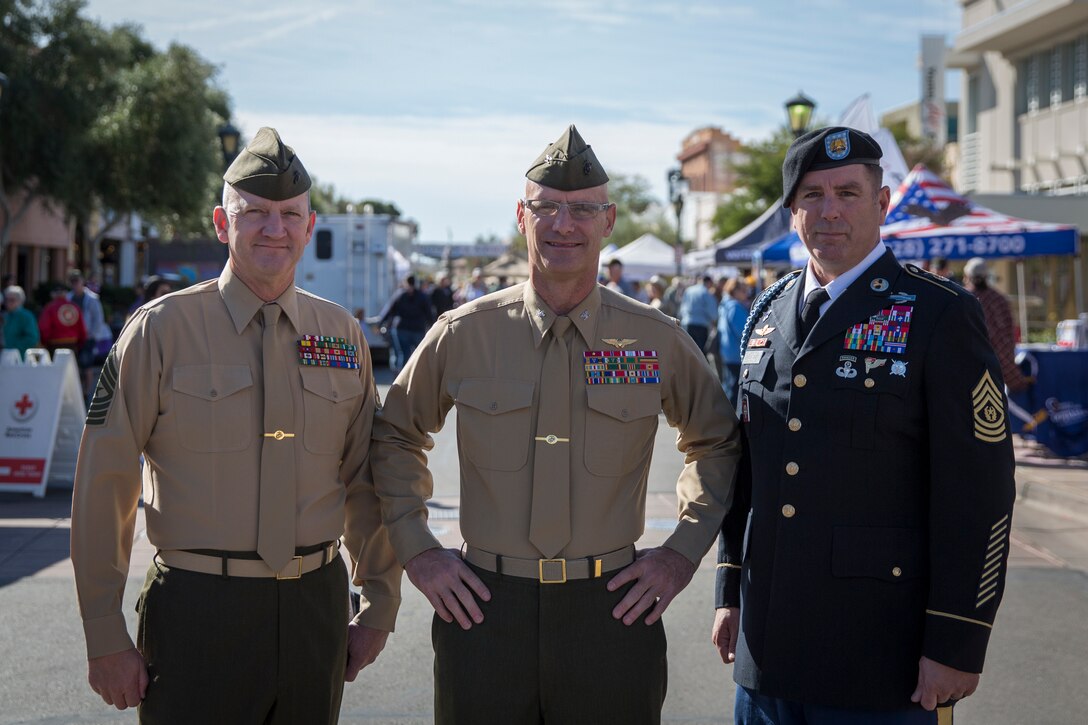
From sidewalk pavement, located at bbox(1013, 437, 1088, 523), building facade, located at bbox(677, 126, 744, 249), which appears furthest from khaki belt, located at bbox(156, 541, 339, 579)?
building facade, located at bbox(677, 126, 744, 249)

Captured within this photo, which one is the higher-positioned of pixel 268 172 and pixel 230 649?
pixel 268 172

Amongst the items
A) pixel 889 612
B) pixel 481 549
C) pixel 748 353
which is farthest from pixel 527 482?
pixel 889 612

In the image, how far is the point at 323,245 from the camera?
75.6 feet

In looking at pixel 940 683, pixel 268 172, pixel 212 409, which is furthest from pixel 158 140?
pixel 940 683

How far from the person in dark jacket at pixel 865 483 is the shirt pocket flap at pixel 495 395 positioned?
0.64 m

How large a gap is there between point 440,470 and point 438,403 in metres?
7.54

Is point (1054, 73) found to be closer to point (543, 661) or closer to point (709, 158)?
point (543, 661)

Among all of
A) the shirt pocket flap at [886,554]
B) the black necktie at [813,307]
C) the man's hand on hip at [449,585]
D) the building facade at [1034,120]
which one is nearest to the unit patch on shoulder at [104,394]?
the man's hand on hip at [449,585]

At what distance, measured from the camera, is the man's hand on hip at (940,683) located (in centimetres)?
268

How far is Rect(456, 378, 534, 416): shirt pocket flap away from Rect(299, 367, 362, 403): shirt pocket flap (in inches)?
13.4

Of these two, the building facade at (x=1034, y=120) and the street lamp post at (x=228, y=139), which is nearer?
the street lamp post at (x=228, y=139)

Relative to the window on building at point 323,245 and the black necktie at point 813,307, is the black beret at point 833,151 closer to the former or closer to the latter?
the black necktie at point 813,307

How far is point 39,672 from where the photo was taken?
16.9ft

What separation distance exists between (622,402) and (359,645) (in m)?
1.05
